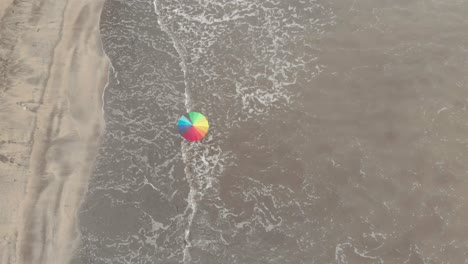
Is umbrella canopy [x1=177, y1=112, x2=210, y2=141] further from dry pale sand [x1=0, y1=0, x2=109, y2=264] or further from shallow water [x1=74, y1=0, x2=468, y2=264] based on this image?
dry pale sand [x1=0, y1=0, x2=109, y2=264]

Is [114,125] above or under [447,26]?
under

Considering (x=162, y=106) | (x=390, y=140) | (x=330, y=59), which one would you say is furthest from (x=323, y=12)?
(x=162, y=106)

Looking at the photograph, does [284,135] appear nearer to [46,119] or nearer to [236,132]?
[236,132]

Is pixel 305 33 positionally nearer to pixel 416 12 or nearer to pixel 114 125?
pixel 416 12

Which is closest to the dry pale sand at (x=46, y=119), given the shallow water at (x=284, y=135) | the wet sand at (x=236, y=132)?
the wet sand at (x=236, y=132)

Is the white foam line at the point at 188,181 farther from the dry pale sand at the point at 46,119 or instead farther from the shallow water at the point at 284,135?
the dry pale sand at the point at 46,119

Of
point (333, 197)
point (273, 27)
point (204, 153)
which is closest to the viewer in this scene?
point (333, 197)
